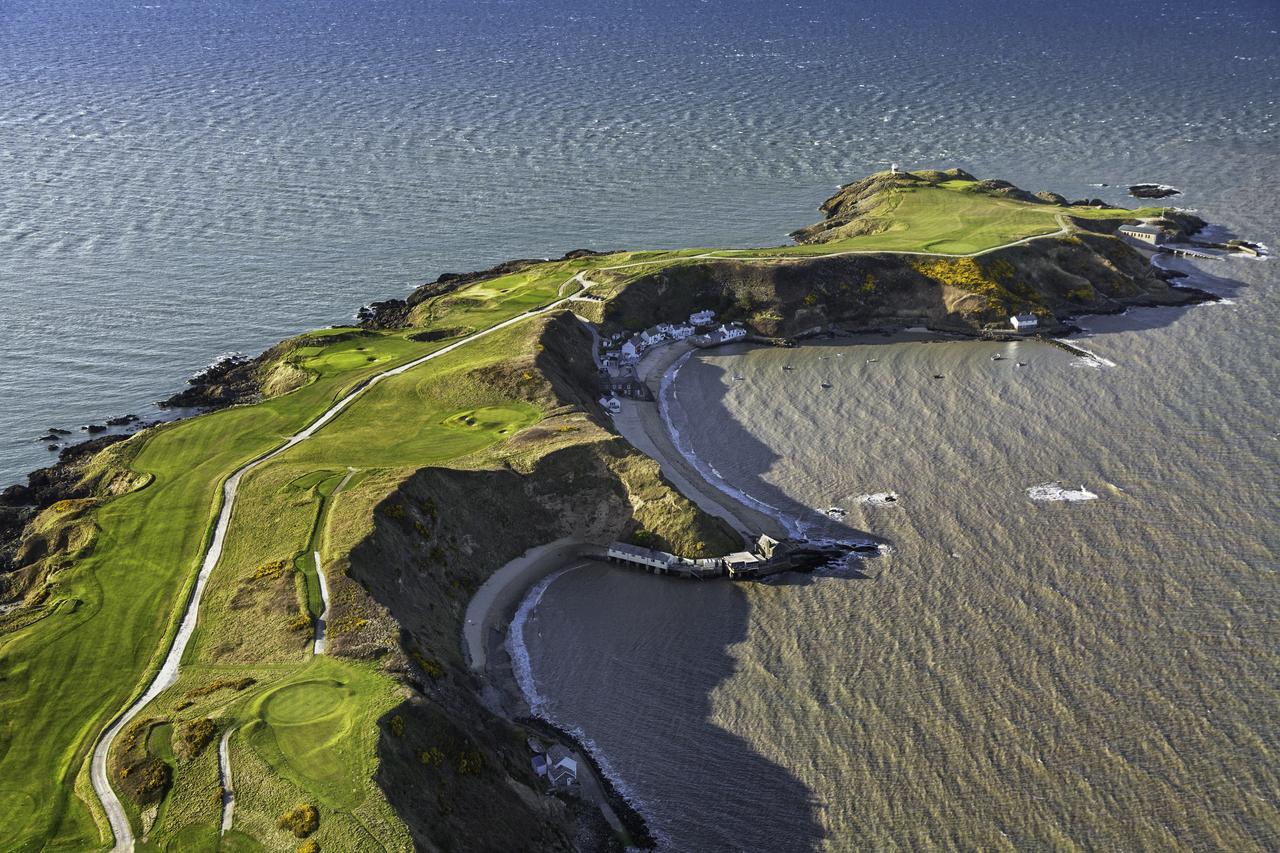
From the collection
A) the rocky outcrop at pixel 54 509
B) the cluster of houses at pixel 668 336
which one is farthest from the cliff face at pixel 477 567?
the rocky outcrop at pixel 54 509

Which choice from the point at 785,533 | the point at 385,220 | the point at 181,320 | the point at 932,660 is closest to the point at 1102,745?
the point at 932,660

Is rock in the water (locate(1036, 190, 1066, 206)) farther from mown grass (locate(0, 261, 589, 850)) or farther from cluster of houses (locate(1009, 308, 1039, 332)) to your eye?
mown grass (locate(0, 261, 589, 850))

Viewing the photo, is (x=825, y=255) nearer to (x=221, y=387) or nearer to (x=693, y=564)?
(x=693, y=564)

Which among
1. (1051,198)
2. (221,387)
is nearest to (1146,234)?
(1051,198)

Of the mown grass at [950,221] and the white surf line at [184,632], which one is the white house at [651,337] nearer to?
the mown grass at [950,221]

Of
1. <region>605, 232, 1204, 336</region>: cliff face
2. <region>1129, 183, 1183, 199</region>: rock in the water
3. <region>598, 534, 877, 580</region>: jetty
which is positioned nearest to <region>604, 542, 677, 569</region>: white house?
<region>598, 534, 877, 580</region>: jetty

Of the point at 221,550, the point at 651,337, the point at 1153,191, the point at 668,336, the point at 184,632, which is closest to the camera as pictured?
the point at 184,632
